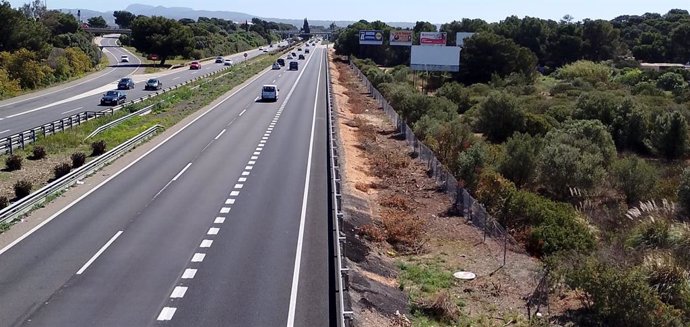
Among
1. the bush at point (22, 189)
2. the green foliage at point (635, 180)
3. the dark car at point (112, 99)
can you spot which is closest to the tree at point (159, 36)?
the dark car at point (112, 99)

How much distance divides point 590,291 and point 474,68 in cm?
8208

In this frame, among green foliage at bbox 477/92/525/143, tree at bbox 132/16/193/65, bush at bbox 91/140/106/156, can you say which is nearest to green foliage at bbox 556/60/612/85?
green foliage at bbox 477/92/525/143

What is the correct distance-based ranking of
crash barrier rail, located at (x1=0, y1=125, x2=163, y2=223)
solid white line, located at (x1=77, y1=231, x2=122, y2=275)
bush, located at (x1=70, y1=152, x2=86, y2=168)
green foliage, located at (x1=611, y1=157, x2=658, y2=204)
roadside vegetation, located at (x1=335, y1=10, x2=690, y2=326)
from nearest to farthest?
1. roadside vegetation, located at (x1=335, y1=10, x2=690, y2=326)
2. solid white line, located at (x1=77, y1=231, x2=122, y2=275)
3. crash barrier rail, located at (x1=0, y1=125, x2=163, y2=223)
4. green foliage, located at (x1=611, y1=157, x2=658, y2=204)
5. bush, located at (x1=70, y1=152, x2=86, y2=168)

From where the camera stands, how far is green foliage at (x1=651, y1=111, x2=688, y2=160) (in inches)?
1676

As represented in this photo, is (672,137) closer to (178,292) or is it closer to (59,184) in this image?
(59,184)

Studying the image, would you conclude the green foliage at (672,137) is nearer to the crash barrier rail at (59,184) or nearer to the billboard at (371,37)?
the crash barrier rail at (59,184)

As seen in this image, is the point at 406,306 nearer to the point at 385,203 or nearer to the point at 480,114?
the point at 385,203

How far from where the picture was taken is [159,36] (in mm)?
108250

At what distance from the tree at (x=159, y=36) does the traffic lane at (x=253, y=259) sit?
3237 inches

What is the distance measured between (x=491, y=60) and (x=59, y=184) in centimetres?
7632

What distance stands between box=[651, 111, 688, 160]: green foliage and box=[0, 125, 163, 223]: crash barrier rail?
29578 millimetres

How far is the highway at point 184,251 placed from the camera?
14570mm

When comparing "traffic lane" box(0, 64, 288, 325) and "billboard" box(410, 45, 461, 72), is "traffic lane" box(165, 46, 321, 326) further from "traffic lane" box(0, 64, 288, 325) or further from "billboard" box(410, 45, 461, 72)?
"billboard" box(410, 45, 461, 72)

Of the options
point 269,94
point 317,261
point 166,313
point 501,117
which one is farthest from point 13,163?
point 269,94
